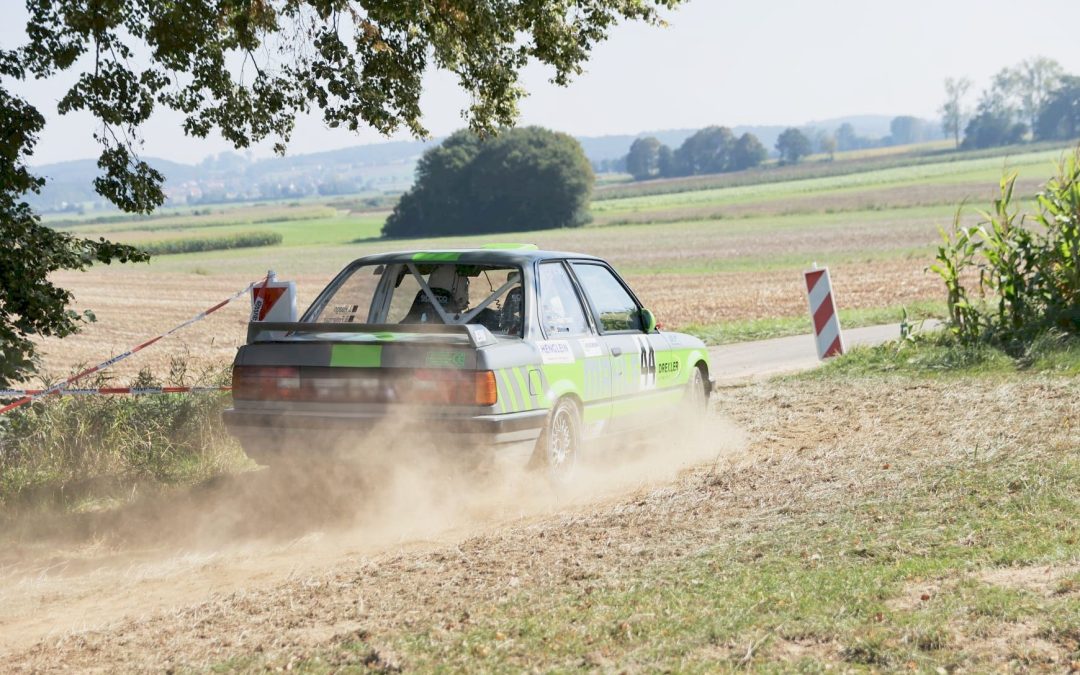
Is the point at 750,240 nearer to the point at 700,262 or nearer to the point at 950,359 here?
the point at 700,262

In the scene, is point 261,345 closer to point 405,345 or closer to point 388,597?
point 405,345

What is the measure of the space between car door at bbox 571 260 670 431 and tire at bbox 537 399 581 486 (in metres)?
0.66

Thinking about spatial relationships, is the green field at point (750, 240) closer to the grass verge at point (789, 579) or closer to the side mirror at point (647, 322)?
the side mirror at point (647, 322)

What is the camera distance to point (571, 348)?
330 inches

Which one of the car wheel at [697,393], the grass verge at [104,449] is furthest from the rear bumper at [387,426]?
the car wheel at [697,393]

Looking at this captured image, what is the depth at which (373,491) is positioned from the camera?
7.79 m

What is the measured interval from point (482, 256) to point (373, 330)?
3.84ft

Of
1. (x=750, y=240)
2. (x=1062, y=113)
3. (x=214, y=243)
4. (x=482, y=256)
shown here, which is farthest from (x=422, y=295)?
(x=1062, y=113)

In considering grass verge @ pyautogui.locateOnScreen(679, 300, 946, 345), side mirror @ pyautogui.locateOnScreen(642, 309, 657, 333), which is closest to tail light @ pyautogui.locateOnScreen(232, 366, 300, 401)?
side mirror @ pyautogui.locateOnScreen(642, 309, 657, 333)

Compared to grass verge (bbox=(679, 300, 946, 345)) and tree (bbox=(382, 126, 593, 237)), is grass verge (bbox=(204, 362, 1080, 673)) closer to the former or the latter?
grass verge (bbox=(679, 300, 946, 345))

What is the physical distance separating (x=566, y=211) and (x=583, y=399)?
94368mm

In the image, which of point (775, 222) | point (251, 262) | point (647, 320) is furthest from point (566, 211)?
point (647, 320)

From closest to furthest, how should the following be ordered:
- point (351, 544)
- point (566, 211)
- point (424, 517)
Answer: point (351, 544) → point (424, 517) → point (566, 211)

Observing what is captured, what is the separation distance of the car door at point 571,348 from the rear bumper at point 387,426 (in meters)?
0.43
